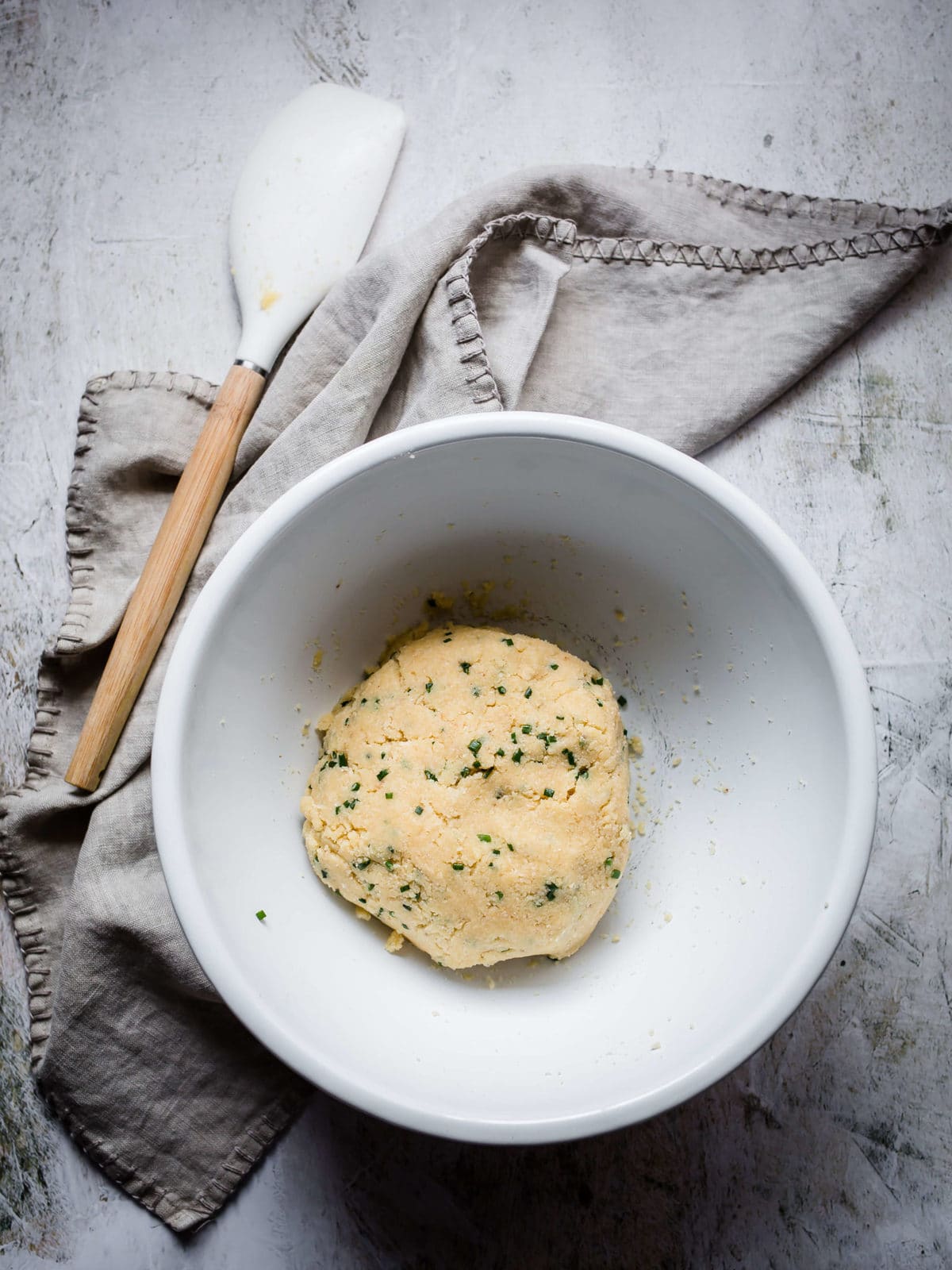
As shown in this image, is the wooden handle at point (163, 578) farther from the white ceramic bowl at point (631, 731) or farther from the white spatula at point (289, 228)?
the white ceramic bowl at point (631, 731)

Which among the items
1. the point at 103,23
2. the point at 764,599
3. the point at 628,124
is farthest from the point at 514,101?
the point at 764,599

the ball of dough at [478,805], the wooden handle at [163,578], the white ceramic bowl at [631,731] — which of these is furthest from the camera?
the wooden handle at [163,578]

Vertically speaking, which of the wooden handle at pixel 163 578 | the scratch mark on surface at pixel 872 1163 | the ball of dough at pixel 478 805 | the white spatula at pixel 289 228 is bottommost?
the scratch mark on surface at pixel 872 1163

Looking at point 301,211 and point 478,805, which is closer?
point 478,805

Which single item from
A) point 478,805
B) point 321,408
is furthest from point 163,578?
point 478,805

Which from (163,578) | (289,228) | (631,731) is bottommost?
(631,731)

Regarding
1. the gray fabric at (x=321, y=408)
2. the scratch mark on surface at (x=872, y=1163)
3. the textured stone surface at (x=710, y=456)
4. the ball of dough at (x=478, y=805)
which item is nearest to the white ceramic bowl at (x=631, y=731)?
the ball of dough at (x=478, y=805)

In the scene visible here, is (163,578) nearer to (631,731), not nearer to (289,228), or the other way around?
(289,228)
